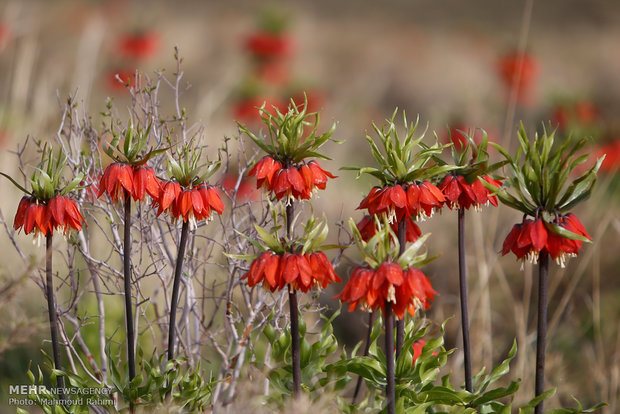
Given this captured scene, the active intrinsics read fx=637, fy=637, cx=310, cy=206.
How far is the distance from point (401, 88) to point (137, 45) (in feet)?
26.1

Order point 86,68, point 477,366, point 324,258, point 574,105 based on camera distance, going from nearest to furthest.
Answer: point 324,258 < point 477,366 < point 86,68 < point 574,105

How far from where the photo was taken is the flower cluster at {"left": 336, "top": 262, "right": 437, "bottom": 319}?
118cm

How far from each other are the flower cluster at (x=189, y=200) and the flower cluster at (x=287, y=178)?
0.36 feet

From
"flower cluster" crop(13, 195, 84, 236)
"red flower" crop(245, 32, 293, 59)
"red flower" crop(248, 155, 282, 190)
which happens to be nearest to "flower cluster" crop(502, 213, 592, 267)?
"red flower" crop(248, 155, 282, 190)

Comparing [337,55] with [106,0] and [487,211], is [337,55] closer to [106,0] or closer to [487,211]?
[106,0]

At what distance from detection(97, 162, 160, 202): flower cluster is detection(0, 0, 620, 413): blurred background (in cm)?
29

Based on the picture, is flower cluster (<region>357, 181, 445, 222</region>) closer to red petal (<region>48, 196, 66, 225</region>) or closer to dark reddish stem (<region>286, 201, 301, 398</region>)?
dark reddish stem (<region>286, 201, 301, 398</region>)

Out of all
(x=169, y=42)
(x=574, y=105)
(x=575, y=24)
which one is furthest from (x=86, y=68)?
(x=575, y=24)

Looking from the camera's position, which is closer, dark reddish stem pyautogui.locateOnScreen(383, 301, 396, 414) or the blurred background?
dark reddish stem pyautogui.locateOnScreen(383, 301, 396, 414)

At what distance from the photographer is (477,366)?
2.88 metres

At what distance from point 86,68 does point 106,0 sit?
1658cm

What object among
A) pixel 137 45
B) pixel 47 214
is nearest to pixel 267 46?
pixel 137 45

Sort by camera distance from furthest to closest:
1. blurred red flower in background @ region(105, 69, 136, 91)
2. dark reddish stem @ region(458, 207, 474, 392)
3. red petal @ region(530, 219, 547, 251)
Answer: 1. blurred red flower in background @ region(105, 69, 136, 91)
2. dark reddish stem @ region(458, 207, 474, 392)
3. red petal @ region(530, 219, 547, 251)

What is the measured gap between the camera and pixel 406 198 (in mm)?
1363
